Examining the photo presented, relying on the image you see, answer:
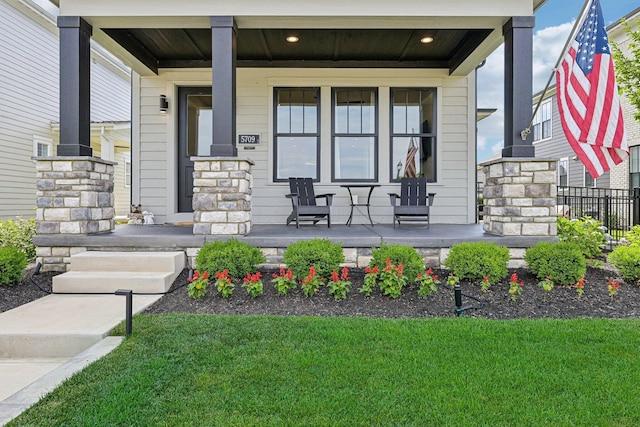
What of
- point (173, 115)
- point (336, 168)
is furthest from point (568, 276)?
point (173, 115)

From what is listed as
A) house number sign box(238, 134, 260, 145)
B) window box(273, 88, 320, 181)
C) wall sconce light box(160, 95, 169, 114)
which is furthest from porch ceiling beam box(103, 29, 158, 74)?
window box(273, 88, 320, 181)

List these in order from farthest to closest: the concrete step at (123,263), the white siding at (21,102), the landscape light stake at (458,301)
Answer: the white siding at (21,102), the concrete step at (123,263), the landscape light stake at (458,301)

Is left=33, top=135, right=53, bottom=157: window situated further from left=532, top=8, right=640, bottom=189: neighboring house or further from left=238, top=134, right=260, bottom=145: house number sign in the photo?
left=532, top=8, right=640, bottom=189: neighboring house

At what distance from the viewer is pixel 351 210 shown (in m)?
6.55

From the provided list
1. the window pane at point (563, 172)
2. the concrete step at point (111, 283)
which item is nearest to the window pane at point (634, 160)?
the window pane at point (563, 172)

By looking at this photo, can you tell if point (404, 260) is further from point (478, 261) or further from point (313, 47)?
point (313, 47)

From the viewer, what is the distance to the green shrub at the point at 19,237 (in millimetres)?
4750

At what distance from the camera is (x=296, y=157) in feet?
21.9

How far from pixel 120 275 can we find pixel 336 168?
12.5 ft

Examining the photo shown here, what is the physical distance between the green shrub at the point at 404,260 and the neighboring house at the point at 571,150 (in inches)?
275

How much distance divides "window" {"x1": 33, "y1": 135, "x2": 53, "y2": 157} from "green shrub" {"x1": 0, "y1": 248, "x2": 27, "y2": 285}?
22.4ft

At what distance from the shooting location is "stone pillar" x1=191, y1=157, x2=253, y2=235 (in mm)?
4414

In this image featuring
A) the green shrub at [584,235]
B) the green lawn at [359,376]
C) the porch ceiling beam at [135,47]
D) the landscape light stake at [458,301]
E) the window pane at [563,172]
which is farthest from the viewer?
the window pane at [563,172]

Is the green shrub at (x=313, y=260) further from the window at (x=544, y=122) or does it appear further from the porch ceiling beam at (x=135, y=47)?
the window at (x=544, y=122)
